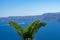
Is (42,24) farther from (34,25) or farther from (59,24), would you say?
(59,24)

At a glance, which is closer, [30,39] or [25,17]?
[30,39]

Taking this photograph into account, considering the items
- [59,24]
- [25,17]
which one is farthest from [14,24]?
[59,24]

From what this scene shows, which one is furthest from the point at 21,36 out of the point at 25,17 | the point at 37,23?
the point at 25,17

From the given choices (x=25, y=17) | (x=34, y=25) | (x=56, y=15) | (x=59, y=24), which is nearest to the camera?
(x=34, y=25)

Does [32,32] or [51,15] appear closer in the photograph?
[32,32]

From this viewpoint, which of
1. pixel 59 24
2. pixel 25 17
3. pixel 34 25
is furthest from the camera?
pixel 59 24

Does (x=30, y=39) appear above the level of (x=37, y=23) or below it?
below

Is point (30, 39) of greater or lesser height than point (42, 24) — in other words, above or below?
below

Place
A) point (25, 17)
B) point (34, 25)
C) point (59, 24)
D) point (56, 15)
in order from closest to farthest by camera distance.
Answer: point (34, 25) < point (25, 17) < point (56, 15) < point (59, 24)

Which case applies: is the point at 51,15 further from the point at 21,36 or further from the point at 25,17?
the point at 21,36
